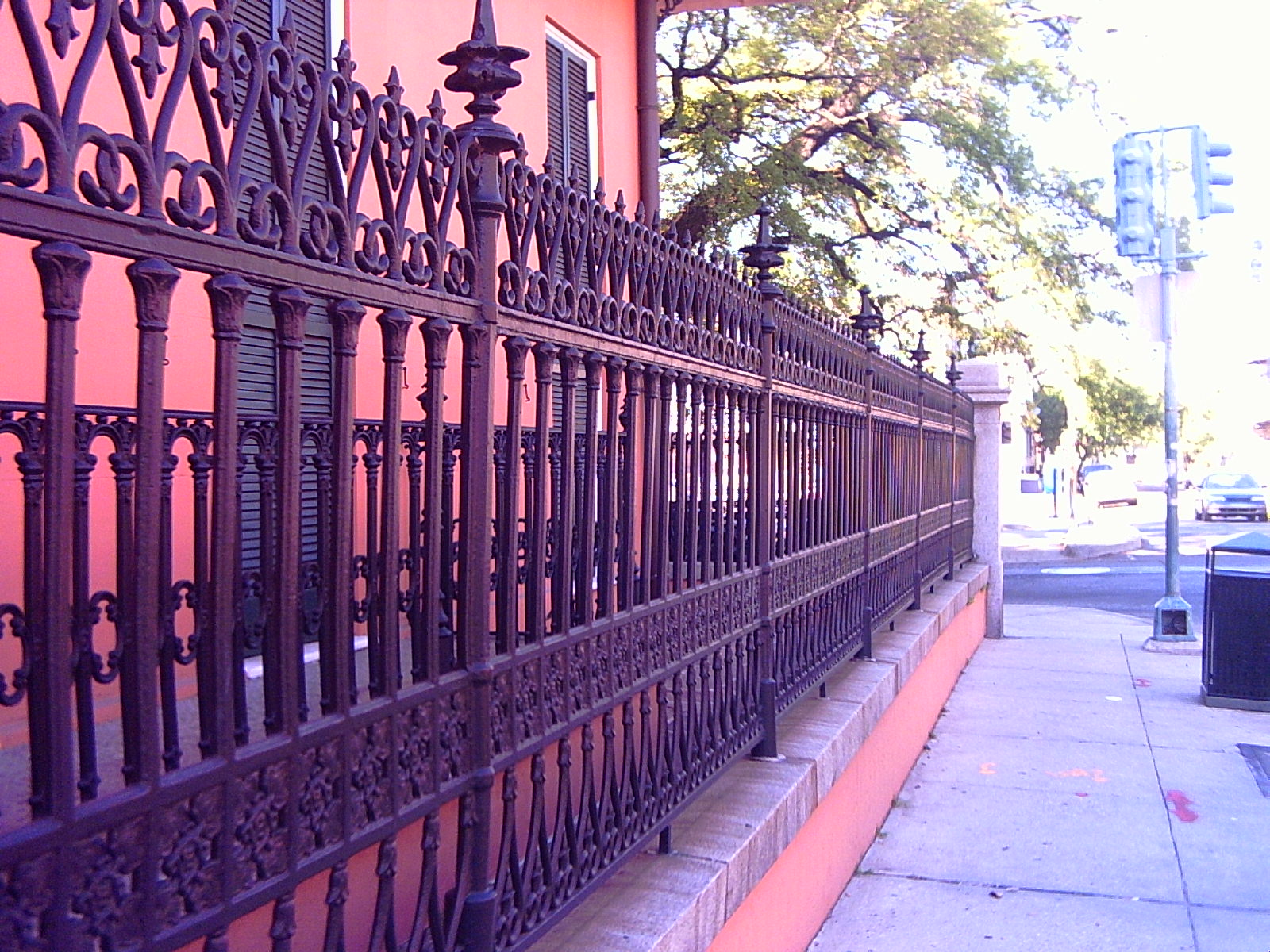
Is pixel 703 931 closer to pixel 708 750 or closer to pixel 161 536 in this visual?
pixel 708 750

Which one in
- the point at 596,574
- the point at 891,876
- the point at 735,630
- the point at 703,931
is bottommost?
the point at 891,876

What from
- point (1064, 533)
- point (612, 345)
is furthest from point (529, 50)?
point (1064, 533)

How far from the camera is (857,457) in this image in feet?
20.8

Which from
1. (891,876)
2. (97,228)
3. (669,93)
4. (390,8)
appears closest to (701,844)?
(891,876)

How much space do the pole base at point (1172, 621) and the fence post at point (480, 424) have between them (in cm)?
1021

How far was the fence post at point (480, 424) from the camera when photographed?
2477 millimetres

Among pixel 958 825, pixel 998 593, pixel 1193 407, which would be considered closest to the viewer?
pixel 958 825

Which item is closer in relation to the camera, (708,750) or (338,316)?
(338,316)

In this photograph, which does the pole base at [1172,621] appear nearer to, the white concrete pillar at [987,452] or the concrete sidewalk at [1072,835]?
the white concrete pillar at [987,452]

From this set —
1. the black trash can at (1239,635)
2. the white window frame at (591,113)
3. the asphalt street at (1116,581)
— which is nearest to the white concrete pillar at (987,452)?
Answer: the asphalt street at (1116,581)

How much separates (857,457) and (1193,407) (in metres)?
75.9

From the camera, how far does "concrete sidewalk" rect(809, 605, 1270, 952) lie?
466 centimetres

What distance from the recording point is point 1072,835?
5.73 m

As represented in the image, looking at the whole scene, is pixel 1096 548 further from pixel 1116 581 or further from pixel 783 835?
pixel 783 835
